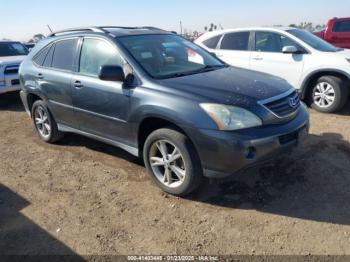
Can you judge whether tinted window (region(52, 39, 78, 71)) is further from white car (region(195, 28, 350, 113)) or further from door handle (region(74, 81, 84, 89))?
white car (region(195, 28, 350, 113))

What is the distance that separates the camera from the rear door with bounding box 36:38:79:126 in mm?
4816

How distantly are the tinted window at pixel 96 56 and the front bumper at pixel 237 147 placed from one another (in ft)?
4.95

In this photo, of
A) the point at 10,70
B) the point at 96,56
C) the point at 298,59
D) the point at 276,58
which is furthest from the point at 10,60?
the point at 298,59

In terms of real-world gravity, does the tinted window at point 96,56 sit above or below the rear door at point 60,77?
above

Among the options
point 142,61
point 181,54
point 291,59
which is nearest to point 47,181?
point 142,61

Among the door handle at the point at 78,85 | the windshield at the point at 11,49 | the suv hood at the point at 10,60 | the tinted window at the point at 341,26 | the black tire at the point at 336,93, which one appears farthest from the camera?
the tinted window at the point at 341,26

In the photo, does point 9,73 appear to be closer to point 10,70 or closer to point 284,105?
point 10,70

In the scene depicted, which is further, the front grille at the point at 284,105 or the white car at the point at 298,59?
the white car at the point at 298,59

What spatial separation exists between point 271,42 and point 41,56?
179 inches

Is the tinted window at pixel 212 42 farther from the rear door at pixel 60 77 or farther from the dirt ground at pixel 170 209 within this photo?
the rear door at pixel 60 77

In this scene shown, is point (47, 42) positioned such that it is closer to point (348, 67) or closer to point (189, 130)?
point (189, 130)

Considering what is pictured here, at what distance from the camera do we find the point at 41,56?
5523 mm

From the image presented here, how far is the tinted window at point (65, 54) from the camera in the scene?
190 inches

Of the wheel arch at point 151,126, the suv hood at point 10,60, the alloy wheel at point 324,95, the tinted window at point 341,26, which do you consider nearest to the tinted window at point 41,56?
the wheel arch at point 151,126
